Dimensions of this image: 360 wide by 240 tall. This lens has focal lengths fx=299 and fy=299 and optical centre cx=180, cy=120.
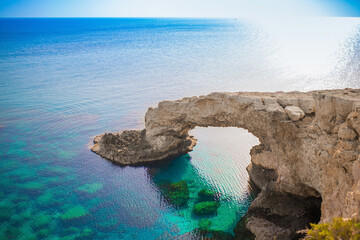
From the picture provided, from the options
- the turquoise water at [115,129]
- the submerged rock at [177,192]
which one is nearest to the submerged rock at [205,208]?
the turquoise water at [115,129]

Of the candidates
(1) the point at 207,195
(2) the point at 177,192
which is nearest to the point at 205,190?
(1) the point at 207,195

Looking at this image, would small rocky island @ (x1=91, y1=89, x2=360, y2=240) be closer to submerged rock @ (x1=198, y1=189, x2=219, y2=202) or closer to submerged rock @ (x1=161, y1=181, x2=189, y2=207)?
submerged rock @ (x1=198, y1=189, x2=219, y2=202)

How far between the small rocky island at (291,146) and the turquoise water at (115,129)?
8.14 ft

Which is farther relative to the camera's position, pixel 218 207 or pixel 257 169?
pixel 257 169

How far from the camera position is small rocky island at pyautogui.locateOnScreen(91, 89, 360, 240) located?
14188mm

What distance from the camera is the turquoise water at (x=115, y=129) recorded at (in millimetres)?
20016

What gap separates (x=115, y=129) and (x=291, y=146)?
22333 mm

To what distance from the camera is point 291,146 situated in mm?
17953

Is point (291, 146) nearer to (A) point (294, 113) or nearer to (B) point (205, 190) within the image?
(A) point (294, 113)

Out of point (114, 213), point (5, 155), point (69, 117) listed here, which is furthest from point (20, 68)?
point (114, 213)

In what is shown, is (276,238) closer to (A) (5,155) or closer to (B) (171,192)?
(B) (171,192)

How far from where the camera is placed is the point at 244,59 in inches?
2726

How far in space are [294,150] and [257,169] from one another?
17.5 feet

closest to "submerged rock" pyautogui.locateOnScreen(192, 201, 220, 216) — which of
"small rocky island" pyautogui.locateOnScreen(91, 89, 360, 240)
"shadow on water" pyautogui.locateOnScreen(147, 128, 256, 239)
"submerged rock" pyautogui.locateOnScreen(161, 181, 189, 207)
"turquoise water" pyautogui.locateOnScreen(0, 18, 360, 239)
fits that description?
"shadow on water" pyautogui.locateOnScreen(147, 128, 256, 239)
